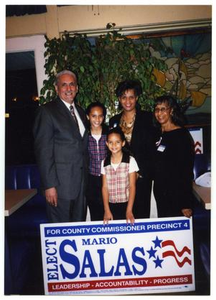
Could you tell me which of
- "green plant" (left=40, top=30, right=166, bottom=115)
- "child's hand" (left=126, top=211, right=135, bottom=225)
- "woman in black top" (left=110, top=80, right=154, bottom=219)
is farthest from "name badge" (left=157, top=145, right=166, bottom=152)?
"green plant" (left=40, top=30, right=166, bottom=115)

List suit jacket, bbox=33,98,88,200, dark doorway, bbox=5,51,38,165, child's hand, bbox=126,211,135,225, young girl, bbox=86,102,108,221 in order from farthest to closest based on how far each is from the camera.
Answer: dark doorway, bbox=5,51,38,165
young girl, bbox=86,102,108,221
suit jacket, bbox=33,98,88,200
child's hand, bbox=126,211,135,225

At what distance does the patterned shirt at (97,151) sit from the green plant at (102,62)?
54 centimetres

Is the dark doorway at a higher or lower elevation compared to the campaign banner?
higher

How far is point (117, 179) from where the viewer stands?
6.26ft

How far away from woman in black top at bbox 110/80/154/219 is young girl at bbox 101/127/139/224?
0.16m

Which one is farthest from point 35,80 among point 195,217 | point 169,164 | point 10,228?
point 195,217

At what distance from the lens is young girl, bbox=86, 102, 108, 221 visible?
200cm

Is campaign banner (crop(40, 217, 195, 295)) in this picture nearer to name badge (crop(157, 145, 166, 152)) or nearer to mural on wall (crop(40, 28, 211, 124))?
name badge (crop(157, 145, 166, 152))

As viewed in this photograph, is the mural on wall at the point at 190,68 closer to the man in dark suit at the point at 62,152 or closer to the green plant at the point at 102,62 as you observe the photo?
the green plant at the point at 102,62

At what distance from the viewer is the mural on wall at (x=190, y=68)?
2.85m

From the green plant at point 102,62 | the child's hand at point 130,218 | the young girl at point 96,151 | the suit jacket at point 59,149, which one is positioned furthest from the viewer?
the green plant at point 102,62

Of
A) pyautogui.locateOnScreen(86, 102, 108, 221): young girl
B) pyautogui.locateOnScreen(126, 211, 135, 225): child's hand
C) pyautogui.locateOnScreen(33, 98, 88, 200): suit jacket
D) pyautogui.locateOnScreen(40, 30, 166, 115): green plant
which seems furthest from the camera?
pyautogui.locateOnScreen(40, 30, 166, 115): green plant

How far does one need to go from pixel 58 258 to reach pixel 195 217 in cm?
142

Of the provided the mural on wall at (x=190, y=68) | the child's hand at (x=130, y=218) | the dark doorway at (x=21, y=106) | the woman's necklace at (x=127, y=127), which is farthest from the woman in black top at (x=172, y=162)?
the dark doorway at (x=21, y=106)
